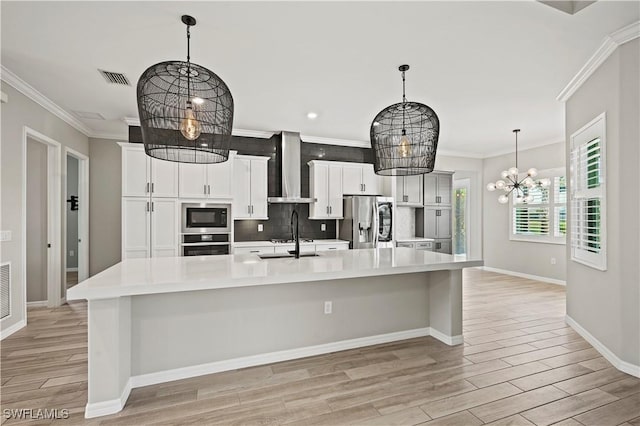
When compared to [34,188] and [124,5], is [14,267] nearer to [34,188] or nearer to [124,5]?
[34,188]

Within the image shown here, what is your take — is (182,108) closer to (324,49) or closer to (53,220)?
(324,49)

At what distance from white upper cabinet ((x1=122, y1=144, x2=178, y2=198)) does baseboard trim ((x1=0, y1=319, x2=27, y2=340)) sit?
1.85 m

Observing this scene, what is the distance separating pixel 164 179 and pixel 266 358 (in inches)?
128

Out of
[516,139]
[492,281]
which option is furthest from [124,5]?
[492,281]

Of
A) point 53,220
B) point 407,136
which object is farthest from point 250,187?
point 407,136

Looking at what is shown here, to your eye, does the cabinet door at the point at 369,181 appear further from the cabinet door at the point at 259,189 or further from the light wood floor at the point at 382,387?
the light wood floor at the point at 382,387

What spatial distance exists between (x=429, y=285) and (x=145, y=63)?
358 centimetres

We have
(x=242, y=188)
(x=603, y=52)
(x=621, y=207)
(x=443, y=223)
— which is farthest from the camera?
(x=443, y=223)

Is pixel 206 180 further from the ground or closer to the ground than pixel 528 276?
further from the ground

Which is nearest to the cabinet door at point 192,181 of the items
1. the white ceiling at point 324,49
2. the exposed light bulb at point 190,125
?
the white ceiling at point 324,49

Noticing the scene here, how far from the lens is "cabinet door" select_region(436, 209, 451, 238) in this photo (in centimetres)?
715

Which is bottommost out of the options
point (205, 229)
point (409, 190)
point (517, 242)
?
point (517, 242)

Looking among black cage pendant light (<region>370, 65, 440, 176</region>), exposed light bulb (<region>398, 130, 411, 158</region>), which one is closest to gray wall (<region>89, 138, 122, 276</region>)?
black cage pendant light (<region>370, 65, 440, 176</region>)

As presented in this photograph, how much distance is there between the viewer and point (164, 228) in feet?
16.0
